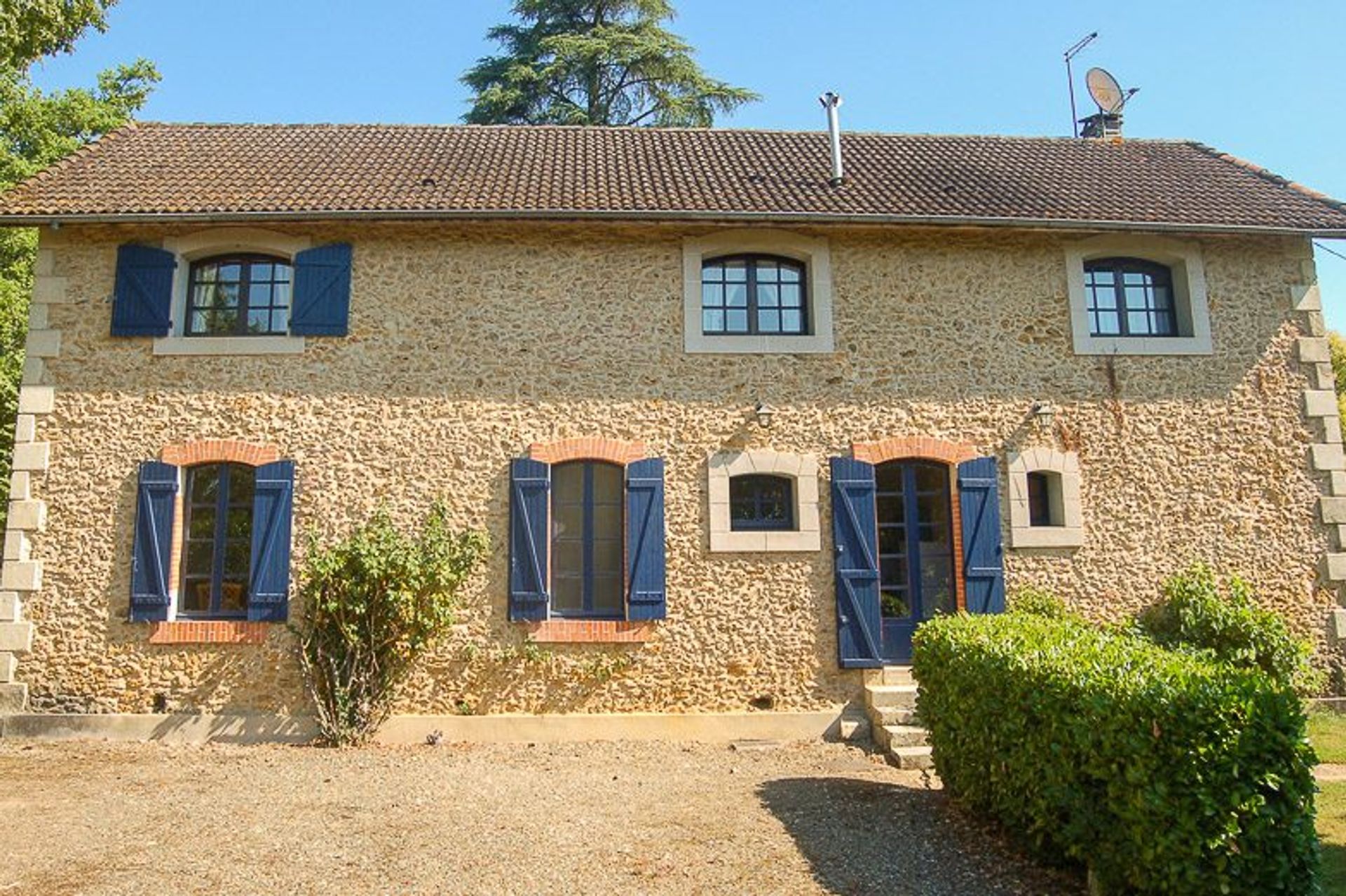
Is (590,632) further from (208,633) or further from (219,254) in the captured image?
(219,254)

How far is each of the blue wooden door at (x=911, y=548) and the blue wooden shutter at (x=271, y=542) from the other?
548 centimetres

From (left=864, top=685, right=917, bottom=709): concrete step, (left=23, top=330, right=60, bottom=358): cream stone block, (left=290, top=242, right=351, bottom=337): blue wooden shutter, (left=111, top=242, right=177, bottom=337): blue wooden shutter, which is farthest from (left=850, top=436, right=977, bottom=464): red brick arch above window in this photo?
(left=23, top=330, right=60, bottom=358): cream stone block

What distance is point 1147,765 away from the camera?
3646 mm

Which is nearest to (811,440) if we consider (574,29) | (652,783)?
(652,783)

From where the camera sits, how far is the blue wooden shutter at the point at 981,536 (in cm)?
834

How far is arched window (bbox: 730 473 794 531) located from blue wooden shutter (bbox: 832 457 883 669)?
0.44m

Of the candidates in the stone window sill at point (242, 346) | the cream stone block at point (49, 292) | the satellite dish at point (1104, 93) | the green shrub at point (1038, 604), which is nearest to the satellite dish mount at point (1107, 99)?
the satellite dish at point (1104, 93)

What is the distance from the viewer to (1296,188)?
9992mm

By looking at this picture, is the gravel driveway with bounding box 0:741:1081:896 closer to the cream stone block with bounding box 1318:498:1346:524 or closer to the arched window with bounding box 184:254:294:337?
the arched window with bounding box 184:254:294:337

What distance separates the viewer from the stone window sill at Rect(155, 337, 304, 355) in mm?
8336

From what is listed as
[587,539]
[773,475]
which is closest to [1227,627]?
[773,475]

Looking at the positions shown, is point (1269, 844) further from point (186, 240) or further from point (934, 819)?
point (186, 240)

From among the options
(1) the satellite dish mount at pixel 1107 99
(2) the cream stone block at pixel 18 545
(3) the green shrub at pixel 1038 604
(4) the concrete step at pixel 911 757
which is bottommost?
(4) the concrete step at pixel 911 757

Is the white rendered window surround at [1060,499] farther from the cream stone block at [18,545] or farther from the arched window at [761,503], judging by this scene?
the cream stone block at [18,545]
